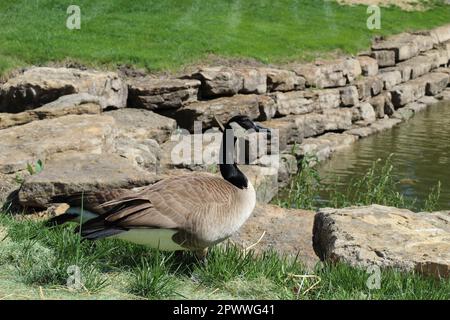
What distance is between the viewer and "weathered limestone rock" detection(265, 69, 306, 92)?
1641cm

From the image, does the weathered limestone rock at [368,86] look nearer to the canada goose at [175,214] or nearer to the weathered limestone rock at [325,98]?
the weathered limestone rock at [325,98]

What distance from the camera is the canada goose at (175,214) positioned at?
5.15m

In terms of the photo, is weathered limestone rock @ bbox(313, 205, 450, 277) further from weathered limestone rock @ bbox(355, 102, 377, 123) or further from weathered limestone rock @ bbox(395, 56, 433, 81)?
weathered limestone rock @ bbox(395, 56, 433, 81)

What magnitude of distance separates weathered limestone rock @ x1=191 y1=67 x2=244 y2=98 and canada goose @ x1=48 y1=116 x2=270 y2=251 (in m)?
9.01

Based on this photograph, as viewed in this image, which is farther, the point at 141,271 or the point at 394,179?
the point at 394,179

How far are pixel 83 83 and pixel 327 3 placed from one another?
16114mm

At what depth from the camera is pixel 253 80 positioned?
15656mm

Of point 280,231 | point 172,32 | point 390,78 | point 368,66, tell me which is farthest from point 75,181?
point 390,78

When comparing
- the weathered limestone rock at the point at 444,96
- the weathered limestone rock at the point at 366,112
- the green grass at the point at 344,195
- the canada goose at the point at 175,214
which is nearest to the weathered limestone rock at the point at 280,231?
the green grass at the point at 344,195

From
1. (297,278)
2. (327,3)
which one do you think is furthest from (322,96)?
(297,278)

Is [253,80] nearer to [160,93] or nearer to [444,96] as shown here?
[160,93]

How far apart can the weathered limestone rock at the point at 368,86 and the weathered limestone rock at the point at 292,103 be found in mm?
2554

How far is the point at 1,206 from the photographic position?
7812mm
